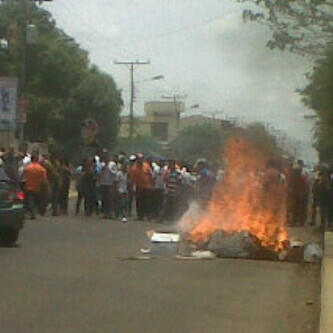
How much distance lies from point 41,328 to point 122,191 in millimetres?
16123

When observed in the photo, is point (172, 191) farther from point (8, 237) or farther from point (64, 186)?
point (8, 237)

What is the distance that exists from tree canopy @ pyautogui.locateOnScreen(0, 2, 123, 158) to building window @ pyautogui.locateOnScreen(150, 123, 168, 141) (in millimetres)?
59829

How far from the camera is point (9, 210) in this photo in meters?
16.3

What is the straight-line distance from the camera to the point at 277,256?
628 inches

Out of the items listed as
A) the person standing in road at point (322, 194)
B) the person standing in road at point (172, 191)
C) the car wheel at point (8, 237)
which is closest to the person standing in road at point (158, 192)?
the person standing in road at point (172, 191)

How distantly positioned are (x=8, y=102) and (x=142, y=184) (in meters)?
6.18

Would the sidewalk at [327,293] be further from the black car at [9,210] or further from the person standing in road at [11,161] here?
the person standing in road at [11,161]

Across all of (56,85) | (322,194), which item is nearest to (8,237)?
(322,194)

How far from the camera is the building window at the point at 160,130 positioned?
119800 mm

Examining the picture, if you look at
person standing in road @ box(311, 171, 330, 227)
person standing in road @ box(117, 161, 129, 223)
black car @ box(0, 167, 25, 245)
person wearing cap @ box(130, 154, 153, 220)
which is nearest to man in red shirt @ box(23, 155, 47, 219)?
person standing in road @ box(117, 161, 129, 223)

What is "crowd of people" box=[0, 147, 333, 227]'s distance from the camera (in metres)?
24.6

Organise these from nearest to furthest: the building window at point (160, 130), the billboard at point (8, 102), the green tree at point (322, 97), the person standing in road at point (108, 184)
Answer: the green tree at point (322, 97) → the person standing in road at point (108, 184) → the billboard at point (8, 102) → the building window at point (160, 130)

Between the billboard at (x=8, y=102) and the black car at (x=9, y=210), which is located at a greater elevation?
the billboard at (x=8, y=102)

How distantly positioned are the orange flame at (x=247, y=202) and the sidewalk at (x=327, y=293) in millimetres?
1009
